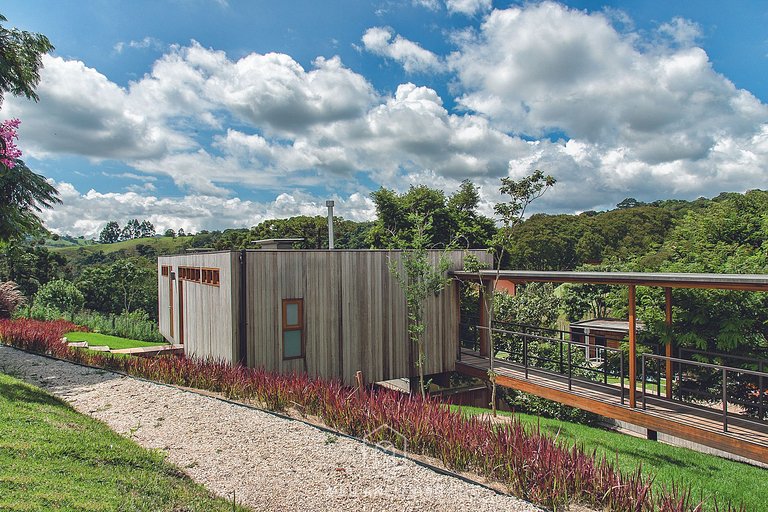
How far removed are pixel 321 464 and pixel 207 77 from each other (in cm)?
1025

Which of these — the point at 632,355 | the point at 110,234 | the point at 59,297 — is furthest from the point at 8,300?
the point at 110,234

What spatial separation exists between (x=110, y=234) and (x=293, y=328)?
8932cm

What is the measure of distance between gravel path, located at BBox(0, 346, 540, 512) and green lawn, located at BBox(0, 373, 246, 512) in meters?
0.29

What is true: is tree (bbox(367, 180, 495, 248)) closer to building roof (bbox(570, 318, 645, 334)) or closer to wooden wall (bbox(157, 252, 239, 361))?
building roof (bbox(570, 318, 645, 334))

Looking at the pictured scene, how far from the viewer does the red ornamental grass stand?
148 inches

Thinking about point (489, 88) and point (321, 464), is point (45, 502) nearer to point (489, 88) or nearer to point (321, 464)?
point (321, 464)

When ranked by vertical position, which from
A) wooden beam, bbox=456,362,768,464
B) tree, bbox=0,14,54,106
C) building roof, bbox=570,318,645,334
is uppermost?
tree, bbox=0,14,54,106

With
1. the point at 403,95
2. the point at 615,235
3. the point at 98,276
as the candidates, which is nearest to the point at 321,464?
the point at 403,95

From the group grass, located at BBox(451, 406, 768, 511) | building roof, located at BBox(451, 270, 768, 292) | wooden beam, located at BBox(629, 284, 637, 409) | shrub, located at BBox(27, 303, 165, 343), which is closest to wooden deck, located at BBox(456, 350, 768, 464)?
wooden beam, located at BBox(629, 284, 637, 409)

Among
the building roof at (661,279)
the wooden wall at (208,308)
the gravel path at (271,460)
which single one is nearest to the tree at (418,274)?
the building roof at (661,279)

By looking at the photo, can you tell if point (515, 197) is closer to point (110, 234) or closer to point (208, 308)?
point (208, 308)

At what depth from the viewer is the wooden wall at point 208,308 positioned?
25.4 feet

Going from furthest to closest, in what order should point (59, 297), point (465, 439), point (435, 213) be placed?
point (435, 213) → point (59, 297) → point (465, 439)

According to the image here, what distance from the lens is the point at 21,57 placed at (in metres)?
10.1
